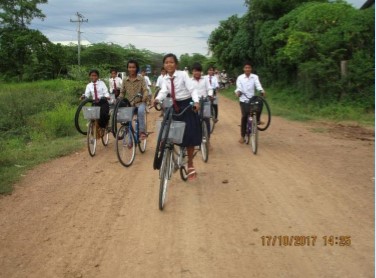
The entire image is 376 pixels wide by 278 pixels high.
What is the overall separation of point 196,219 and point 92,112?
172 inches

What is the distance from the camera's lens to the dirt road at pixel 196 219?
158 inches

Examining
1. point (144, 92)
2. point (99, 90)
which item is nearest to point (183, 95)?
point (144, 92)

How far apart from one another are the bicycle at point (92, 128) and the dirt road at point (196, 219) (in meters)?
0.50

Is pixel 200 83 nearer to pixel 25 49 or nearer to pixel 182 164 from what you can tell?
pixel 182 164

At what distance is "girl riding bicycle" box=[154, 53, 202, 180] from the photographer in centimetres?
619

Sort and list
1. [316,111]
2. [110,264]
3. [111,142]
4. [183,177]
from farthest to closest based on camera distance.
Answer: [316,111] < [111,142] < [183,177] < [110,264]

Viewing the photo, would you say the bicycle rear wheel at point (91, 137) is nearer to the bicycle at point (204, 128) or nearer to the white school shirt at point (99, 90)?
the white school shirt at point (99, 90)

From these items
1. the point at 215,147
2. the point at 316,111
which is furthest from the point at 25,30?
the point at 215,147

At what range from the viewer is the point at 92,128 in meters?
9.03

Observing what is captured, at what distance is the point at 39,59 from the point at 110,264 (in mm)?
40640

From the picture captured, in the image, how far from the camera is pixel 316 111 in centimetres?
1588

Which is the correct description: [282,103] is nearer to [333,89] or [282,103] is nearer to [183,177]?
[333,89]

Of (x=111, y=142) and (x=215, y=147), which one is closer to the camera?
Result: (x=215, y=147)

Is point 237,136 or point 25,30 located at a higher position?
point 25,30
